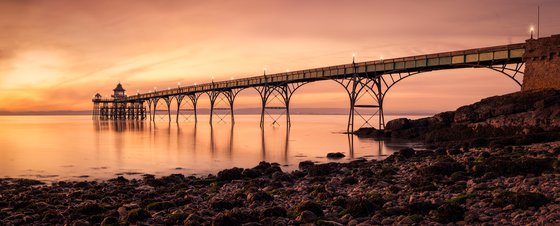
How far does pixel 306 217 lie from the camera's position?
1219 centimetres

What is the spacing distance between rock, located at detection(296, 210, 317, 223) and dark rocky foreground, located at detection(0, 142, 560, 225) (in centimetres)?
3

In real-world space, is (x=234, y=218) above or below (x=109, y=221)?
above

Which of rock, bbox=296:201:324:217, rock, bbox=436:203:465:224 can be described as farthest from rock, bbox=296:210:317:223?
rock, bbox=436:203:465:224

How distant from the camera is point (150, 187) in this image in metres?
19.8

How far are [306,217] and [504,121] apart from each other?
26.4 metres

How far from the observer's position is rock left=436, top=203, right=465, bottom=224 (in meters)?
11.2

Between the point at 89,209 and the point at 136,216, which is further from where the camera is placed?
the point at 89,209

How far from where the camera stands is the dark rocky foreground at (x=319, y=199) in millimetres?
11656

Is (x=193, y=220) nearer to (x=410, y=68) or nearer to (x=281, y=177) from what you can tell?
(x=281, y=177)

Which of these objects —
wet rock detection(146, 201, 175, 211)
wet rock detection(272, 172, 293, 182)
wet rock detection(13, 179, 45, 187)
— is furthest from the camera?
wet rock detection(13, 179, 45, 187)

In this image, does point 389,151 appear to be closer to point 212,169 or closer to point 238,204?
point 212,169

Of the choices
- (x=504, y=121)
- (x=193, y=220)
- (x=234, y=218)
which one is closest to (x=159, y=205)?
(x=193, y=220)

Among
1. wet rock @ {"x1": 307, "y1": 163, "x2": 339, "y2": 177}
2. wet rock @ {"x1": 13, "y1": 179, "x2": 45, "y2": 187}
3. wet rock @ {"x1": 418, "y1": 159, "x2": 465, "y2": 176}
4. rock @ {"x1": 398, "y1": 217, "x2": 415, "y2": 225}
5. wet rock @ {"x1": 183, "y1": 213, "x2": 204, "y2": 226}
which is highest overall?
wet rock @ {"x1": 418, "y1": 159, "x2": 465, "y2": 176}

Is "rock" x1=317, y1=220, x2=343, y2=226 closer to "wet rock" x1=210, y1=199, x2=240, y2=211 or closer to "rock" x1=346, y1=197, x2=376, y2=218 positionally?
"rock" x1=346, y1=197, x2=376, y2=218
